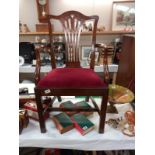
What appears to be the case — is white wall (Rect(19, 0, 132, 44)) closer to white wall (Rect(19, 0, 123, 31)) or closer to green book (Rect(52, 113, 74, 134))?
white wall (Rect(19, 0, 123, 31))

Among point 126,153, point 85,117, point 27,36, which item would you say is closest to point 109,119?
point 85,117

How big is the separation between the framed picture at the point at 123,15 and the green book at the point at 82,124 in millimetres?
1539

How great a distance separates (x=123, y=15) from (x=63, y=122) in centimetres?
174

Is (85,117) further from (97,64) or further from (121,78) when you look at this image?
(97,64)

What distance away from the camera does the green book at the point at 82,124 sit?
112cm

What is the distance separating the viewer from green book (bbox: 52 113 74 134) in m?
1.14

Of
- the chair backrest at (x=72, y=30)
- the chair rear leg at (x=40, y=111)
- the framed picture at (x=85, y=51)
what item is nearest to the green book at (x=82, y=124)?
the chair rear leg at (x=40, y=111)

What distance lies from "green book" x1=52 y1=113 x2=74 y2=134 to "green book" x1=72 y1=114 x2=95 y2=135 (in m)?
0.04

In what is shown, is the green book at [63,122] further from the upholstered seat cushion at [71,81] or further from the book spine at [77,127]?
the upholstered seat cushion at [71,81]

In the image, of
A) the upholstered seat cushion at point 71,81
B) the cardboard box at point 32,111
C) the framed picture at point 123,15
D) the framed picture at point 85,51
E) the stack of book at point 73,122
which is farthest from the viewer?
the framed picture at point 85,51

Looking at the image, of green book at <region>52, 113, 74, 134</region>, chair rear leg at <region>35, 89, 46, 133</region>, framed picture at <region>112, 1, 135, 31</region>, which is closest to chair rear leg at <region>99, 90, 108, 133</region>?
green book at <region>52, 113, 74, 134</region>
